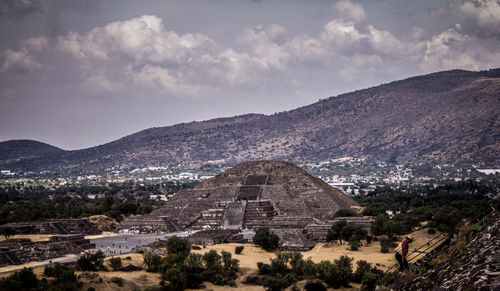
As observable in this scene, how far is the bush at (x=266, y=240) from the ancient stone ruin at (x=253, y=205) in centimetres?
233

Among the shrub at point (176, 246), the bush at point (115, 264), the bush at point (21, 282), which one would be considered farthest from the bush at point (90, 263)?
the shrub at point (176, 246)

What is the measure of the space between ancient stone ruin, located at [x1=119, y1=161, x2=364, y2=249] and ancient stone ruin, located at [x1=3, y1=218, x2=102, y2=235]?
450cm

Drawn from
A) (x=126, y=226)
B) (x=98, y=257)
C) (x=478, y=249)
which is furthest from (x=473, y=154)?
(x=478, y=249)

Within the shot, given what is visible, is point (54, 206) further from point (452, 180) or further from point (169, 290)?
point (452, 180)

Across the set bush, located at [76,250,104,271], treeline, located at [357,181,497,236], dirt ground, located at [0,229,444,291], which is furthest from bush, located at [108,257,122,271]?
treeline, located at [357,181,497,236]

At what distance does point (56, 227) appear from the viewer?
68.4m

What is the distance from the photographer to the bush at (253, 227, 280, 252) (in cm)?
5522

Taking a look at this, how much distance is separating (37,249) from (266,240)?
2091cm

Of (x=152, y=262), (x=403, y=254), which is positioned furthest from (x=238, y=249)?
(x=403, y=254)

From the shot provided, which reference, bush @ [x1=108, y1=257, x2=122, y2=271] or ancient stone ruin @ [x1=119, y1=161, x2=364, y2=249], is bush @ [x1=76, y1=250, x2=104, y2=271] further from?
ancient stone ruin @ [x1=119, y1=161, x2=364, y2=249]

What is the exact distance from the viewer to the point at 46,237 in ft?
209

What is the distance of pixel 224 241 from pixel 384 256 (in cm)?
1808

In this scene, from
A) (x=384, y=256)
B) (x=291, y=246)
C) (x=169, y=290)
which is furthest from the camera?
(x=291, y=246)

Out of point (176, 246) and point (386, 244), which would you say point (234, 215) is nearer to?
point (386, 244)
